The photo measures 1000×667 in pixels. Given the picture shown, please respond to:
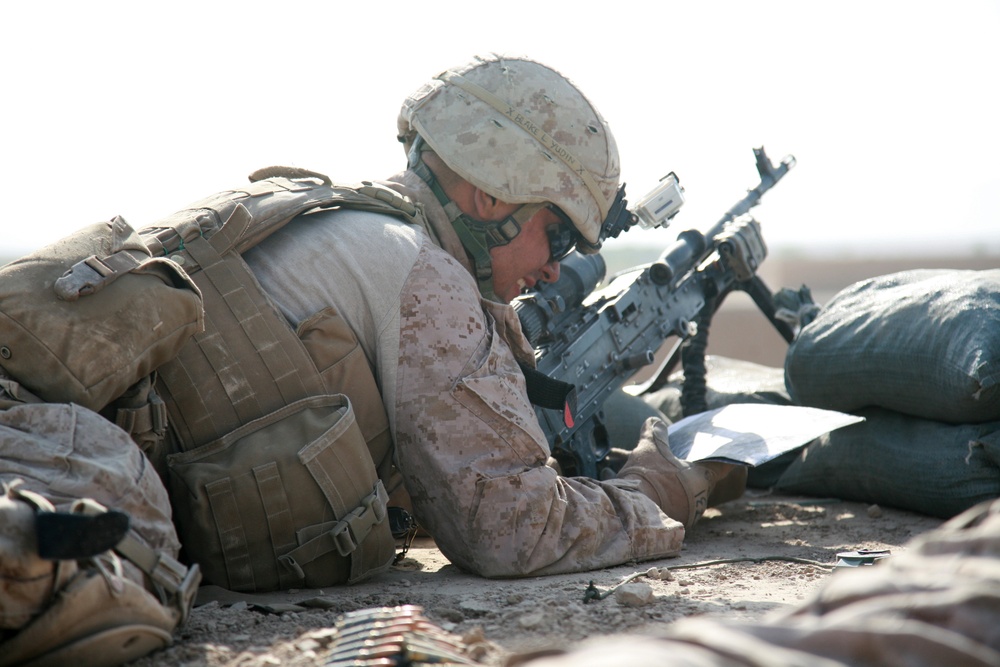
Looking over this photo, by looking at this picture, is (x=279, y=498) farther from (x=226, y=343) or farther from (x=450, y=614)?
(x=450, y=614)

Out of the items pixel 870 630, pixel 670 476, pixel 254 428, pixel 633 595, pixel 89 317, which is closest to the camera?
pixel 870 630

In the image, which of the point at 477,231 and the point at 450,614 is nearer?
the point at 450,614

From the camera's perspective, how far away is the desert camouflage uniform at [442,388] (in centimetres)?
269

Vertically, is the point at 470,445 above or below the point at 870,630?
below

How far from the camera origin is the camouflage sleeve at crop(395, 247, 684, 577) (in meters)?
2.68

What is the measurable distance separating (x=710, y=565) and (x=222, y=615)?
151cm

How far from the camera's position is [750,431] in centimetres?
375

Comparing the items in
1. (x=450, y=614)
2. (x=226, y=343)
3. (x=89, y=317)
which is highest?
(x=89, y=317)

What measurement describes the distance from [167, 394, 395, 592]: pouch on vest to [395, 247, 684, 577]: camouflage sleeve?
185 millimetres

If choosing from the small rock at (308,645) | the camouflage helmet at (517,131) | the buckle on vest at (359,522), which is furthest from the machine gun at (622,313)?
the small rock at (308,645)

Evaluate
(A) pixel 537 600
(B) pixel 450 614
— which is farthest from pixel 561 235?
(B) pixel 450 614

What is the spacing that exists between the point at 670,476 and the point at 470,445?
1081 millimetres

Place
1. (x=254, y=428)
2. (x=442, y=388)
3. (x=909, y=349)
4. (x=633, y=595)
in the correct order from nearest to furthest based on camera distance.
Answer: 1. (x=633, y=595)
2. (x=254, y=428)
3. (x=442, y=388)
4. (x=909, y=349)

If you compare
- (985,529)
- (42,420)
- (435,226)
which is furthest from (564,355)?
(985,529)
